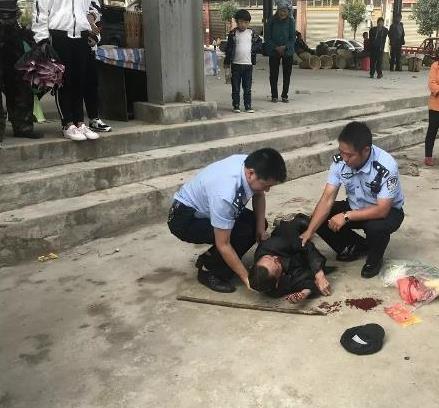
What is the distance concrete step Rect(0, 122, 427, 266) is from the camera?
4098mm

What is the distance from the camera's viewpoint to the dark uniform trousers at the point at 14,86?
4.70 metres

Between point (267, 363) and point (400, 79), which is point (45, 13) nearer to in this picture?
point (267, 363)

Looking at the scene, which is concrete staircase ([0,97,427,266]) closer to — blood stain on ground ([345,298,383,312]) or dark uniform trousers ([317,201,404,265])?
dark uniform trousers ([317,201,404,265])

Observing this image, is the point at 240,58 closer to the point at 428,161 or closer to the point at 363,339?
the point at 428,161

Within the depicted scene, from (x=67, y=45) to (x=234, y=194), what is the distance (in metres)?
2.59

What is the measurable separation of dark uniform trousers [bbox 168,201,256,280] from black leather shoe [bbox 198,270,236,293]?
3cm

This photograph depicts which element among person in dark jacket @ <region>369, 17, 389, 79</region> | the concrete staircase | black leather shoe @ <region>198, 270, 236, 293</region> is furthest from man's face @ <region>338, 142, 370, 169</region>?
person in dark jacket @ <region>369, 17, 389, 79</region>

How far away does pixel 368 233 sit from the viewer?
11.9ft

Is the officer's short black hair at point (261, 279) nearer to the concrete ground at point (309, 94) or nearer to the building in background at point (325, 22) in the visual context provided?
the concrete ground at point (309, 94)

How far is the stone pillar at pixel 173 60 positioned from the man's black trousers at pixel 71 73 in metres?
1.23

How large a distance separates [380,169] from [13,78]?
3.35 meters

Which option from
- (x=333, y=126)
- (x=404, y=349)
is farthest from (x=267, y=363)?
Answer: (x=333, y=126)

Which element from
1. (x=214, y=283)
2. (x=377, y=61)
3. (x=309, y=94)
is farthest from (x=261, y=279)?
(x=377, y=61)

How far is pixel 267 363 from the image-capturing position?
9.05ft
